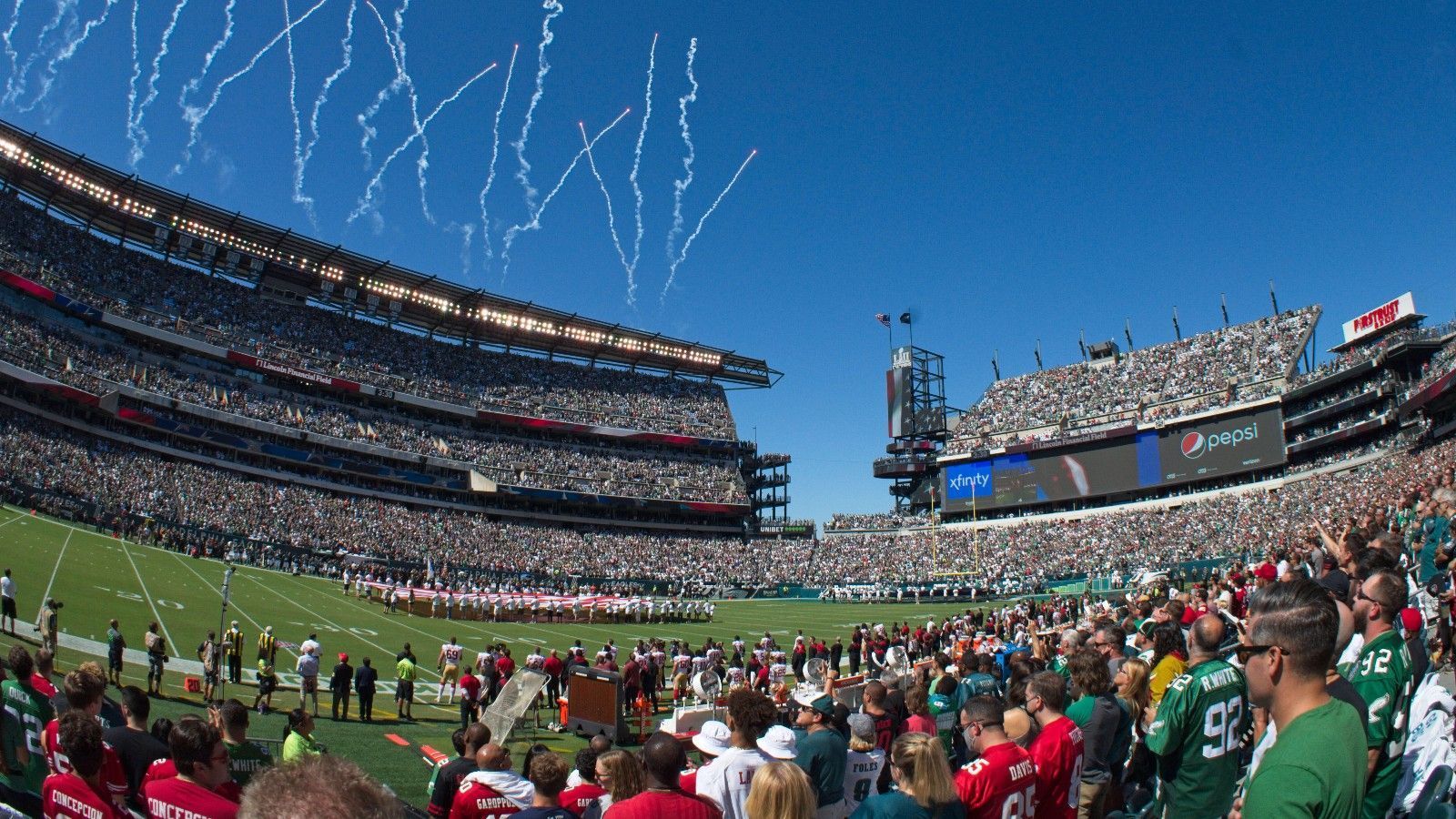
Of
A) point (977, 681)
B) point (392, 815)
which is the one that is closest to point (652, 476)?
point (977, 681)

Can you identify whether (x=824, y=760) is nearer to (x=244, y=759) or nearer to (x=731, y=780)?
(x=731, y=780)

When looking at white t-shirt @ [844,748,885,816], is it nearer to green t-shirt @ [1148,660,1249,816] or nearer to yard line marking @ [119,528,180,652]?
green t-shirt @ [1148,660,1249,816]

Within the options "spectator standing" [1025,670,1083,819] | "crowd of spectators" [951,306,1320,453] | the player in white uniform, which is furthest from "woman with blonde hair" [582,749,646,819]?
"crowd of spectators" [951,306,1320,453]

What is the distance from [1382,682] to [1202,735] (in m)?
0.90

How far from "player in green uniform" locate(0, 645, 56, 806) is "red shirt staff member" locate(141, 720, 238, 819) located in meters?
2.21

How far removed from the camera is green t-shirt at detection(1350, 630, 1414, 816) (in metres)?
3.80

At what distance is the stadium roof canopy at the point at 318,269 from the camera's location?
5022cm

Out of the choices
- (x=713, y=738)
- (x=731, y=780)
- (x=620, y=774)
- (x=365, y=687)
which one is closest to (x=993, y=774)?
(x=731, y=780)

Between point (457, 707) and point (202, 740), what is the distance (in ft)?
51.2

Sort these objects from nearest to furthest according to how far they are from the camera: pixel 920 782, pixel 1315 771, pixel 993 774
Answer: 1. pixel 1315 771
2. pixel 920 782
3. pixel 993 774

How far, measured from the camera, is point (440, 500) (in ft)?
201

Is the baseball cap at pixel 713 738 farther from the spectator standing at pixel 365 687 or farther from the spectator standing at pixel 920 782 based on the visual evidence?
the spectator standing at pixel 365 687

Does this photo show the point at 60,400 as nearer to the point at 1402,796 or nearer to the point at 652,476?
the point at 652,476

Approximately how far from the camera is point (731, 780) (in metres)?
4.84
